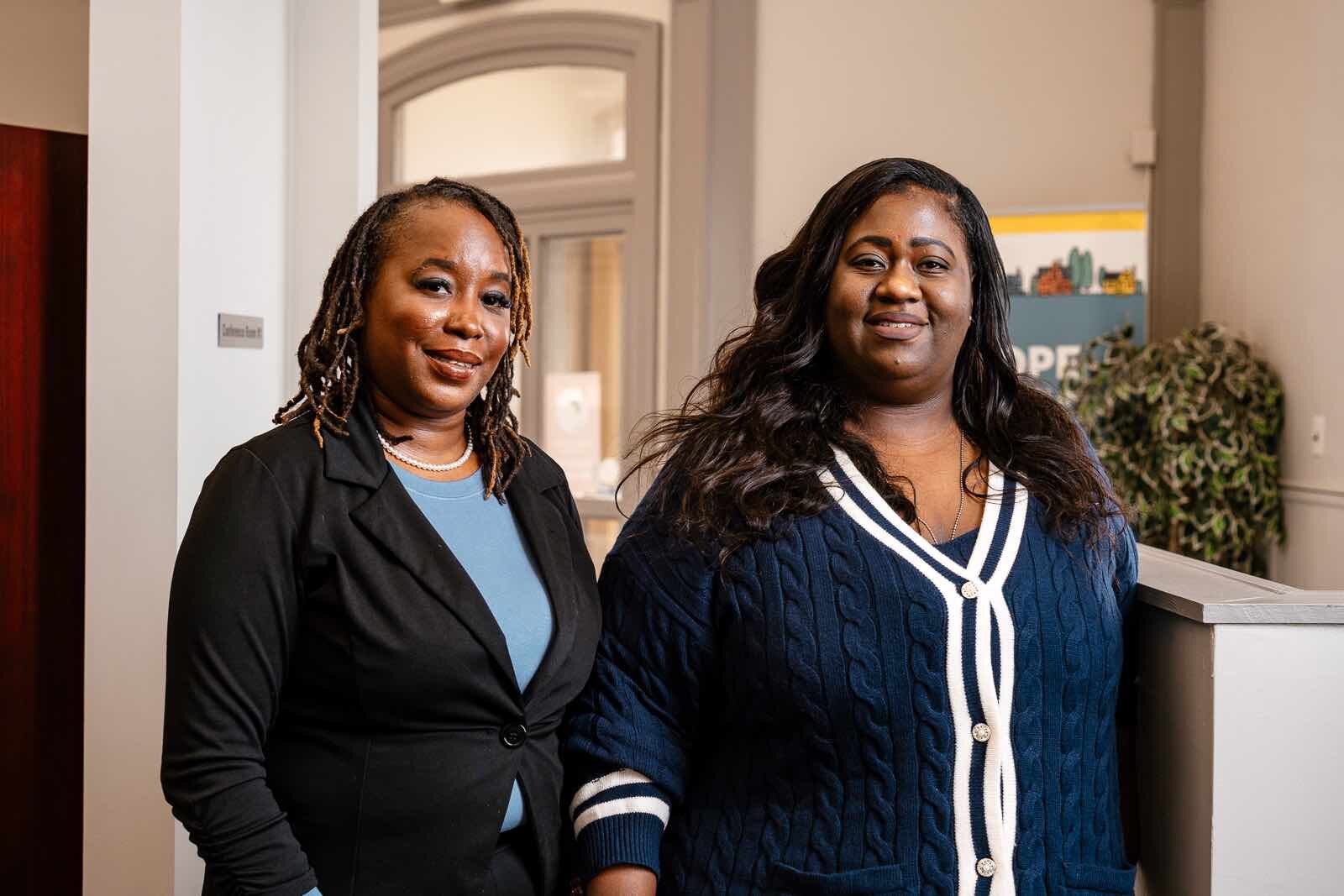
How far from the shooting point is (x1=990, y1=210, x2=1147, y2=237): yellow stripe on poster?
4332mm

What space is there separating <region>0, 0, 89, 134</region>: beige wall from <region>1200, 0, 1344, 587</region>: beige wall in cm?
337

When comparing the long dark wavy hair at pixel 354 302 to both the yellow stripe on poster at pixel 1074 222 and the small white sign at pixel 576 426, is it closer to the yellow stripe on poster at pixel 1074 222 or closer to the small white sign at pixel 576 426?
the yellow stripe on poster at pixel 1074 222

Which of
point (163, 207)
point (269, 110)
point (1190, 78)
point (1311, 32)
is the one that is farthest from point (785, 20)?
point (163, 207)

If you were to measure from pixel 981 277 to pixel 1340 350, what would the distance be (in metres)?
2.59

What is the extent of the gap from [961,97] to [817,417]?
3535mm

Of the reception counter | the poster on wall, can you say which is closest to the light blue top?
the reception counter

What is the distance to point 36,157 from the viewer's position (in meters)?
2.22

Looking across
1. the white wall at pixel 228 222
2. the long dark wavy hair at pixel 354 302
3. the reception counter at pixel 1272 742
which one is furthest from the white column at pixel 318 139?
the reception counter at pixel 1272 742

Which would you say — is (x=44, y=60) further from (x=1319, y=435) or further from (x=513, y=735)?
(x=1319, y=435)

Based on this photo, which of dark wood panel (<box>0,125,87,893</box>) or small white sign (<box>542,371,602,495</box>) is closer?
dark wood panel (<box>0,125,87,893</box>)

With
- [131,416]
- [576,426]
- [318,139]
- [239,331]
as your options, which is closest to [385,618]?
[131,416]

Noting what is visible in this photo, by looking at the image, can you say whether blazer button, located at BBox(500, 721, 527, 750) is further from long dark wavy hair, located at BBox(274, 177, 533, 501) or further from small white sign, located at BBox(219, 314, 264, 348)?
small white sign, located at BBox(219, 314, 264, 348)

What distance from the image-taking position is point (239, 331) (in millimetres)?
2373

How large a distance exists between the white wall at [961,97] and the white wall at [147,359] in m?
2.88
